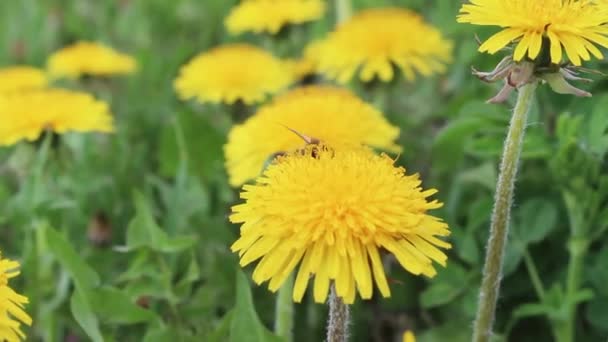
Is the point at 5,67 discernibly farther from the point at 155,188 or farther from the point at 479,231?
the point at 479,231

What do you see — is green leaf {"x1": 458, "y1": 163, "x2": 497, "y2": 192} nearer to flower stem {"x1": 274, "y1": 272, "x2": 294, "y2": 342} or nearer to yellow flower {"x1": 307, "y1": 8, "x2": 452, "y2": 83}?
yellow flower {"x1": 307, "y1": 8, "x2": 452, "y2": 83}

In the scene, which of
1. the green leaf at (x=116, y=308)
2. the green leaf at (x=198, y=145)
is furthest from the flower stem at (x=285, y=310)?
the green leaf at (x=198, y=145)

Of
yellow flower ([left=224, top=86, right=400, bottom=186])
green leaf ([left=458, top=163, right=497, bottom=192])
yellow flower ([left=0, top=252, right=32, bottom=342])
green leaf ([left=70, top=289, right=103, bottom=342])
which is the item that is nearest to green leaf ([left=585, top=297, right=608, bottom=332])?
green leaf ([left=458, top=163, right=497, bottom=192])

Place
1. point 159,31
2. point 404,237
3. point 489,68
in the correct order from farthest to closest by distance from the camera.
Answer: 1. point 159,31
2. point 489,68
3. point 404,237

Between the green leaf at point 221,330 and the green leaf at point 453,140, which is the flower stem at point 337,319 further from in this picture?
the green leaf at point 453,140

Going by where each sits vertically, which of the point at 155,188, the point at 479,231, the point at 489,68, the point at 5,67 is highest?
the point at 5,67

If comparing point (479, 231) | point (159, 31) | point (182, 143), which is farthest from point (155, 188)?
point (159, 31)
